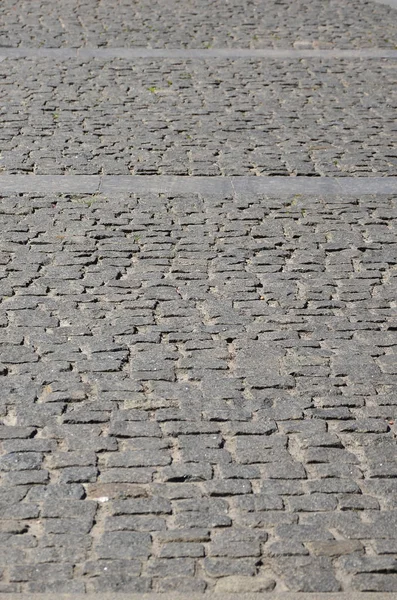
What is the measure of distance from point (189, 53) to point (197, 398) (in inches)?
397

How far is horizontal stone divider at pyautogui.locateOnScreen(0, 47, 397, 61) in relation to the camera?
14.6 meters

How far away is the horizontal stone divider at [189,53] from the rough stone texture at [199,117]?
250 mm

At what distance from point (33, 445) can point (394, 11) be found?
15.4m

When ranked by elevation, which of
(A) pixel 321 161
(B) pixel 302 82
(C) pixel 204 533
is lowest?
(B) pixel 302 82

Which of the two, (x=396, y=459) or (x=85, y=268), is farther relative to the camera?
(x=85, y=268)

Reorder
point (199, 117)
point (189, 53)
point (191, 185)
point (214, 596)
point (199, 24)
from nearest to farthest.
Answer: point (214, 596) < point (191, 185) < point (199, 117) < point (189, 53) < point (199, 24)

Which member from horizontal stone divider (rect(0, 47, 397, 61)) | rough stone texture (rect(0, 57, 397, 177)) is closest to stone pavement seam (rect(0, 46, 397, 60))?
horizontal stone divider (rect(0, 47, 397, 61))

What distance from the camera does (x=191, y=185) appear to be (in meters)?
9.28

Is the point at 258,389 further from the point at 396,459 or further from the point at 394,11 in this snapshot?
the point at 394,11

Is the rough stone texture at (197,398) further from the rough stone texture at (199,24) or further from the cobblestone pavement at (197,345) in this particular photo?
the rough stone texture at (199,24)

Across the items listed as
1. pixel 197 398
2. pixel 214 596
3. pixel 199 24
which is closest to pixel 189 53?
pixel 199 24

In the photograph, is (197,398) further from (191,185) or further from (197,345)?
(191,185)

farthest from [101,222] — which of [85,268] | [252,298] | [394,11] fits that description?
[394,11]

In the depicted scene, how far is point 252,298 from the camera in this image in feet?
22.9
